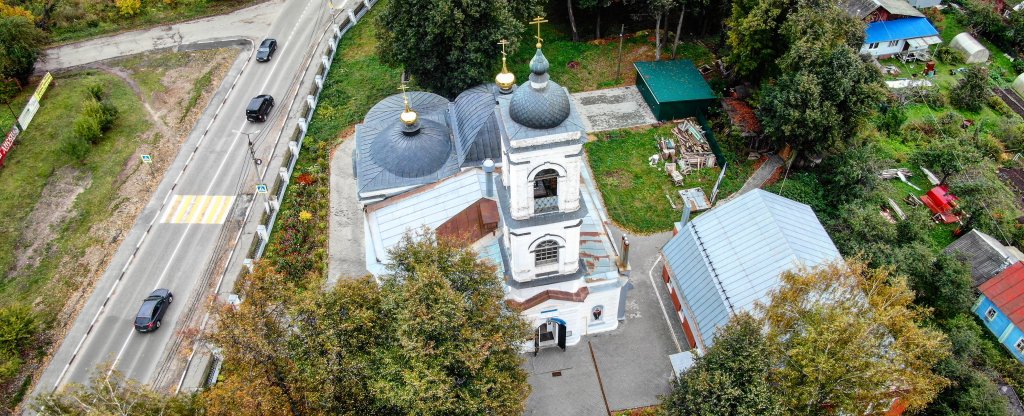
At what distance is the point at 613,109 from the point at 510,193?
73.4 ft

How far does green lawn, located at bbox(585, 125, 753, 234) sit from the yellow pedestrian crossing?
2249 cm

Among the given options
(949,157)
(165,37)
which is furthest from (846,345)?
(165,37)

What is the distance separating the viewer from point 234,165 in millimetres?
42312

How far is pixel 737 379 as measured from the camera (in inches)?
883

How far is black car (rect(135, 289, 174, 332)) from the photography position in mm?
32406

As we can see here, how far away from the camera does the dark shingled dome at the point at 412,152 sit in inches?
1300

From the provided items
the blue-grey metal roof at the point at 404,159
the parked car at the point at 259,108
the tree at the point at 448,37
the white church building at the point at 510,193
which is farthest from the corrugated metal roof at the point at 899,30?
the parked car at the point at 259,108

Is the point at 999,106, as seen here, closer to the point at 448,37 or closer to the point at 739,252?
the point at 739,252

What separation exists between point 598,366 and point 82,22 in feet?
170

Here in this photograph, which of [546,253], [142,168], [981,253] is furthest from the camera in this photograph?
[142,168]

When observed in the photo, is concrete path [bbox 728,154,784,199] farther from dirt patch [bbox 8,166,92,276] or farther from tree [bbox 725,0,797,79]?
dirt patch [bbox 8,166,92,276]

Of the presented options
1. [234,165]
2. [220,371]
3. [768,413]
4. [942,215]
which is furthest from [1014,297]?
[234,165]

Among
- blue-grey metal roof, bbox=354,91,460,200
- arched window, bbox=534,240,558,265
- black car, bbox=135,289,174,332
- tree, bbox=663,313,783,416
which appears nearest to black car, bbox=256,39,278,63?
blue-grey metal roof, bbox=354,91,460,200

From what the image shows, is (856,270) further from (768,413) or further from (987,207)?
(987,207)
